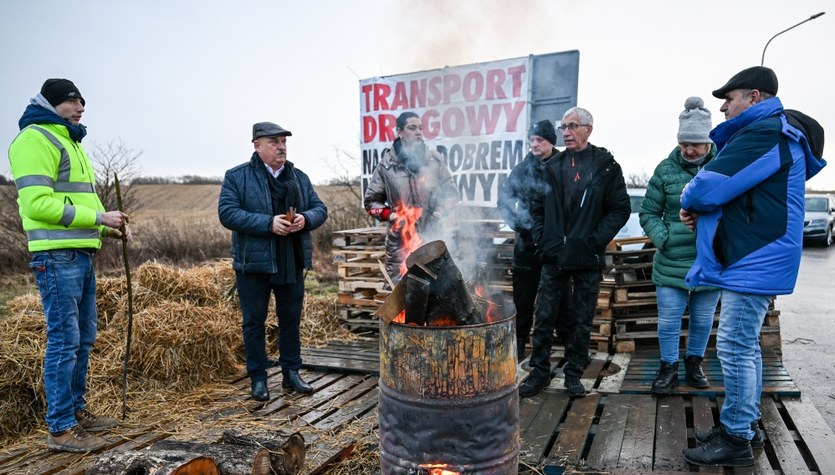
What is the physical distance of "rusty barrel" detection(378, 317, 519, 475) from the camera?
2758 mm

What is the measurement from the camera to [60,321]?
12.2 feet

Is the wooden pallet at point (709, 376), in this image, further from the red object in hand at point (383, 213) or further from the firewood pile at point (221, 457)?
the firewood pile at point (221, 457)

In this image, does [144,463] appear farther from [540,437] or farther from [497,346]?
[540,437]

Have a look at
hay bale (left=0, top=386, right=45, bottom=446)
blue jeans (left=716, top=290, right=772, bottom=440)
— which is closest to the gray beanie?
blue jeans (left=716, top=290, right=772, bottom=440)

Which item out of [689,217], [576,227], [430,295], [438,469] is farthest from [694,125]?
[438,469]

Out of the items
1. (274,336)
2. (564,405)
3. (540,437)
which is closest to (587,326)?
(564,405)

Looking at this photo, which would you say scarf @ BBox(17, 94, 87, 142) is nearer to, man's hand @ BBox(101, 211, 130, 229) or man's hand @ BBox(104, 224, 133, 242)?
man's hand @ BBox(101, 211, 130, 229)

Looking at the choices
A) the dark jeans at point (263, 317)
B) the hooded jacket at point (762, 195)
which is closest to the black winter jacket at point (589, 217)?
the hooded jacket at point (762, 195)

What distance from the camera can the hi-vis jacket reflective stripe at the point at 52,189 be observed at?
356cm

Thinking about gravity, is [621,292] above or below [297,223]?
below

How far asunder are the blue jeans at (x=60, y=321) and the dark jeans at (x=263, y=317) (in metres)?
1.22

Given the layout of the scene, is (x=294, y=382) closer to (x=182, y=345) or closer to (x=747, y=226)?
(x=182, y=345)

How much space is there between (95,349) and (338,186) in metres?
11.8

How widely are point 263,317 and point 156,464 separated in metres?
2.01
